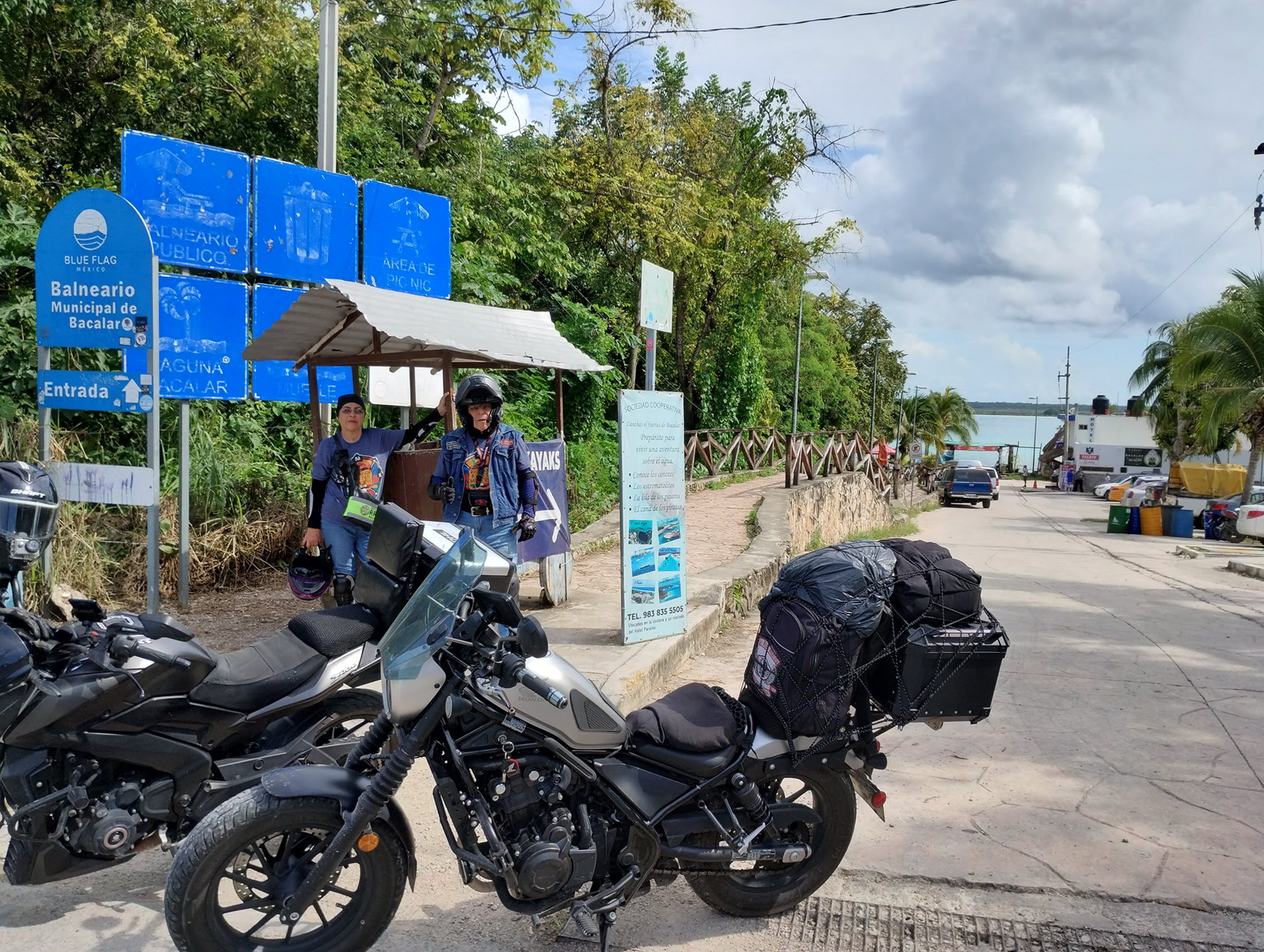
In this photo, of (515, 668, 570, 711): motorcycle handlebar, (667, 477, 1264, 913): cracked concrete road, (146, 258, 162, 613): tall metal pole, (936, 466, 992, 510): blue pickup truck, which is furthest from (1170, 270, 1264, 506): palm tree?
(515, 668, 570, 711): motorcycle handlebar

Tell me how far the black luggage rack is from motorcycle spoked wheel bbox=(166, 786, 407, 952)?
1628 millimetres

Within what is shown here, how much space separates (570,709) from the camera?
2.83 m

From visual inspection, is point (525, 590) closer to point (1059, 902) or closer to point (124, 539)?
point (124, 539)

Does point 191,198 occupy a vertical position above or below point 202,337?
above

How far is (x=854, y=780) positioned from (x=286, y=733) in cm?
204

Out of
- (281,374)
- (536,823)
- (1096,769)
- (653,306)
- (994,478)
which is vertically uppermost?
(653,306)

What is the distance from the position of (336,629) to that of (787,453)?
16860mm

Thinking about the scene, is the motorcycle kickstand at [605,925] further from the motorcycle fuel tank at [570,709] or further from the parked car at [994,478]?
the parked car at [994,478]

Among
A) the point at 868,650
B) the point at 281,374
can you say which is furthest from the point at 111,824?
the point at 281,374

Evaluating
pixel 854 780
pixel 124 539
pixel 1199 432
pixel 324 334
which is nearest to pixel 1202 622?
pixel 854 780

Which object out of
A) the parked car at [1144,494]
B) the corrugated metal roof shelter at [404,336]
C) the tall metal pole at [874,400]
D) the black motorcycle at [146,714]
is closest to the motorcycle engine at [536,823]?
the black motorcycle at [146,714]

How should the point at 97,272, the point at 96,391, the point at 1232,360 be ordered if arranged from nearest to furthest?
the point at 97,272, the point at 96,391, the point at 1232,360

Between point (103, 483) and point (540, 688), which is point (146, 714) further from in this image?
point (103, 483)

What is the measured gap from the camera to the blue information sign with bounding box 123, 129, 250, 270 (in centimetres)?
752
